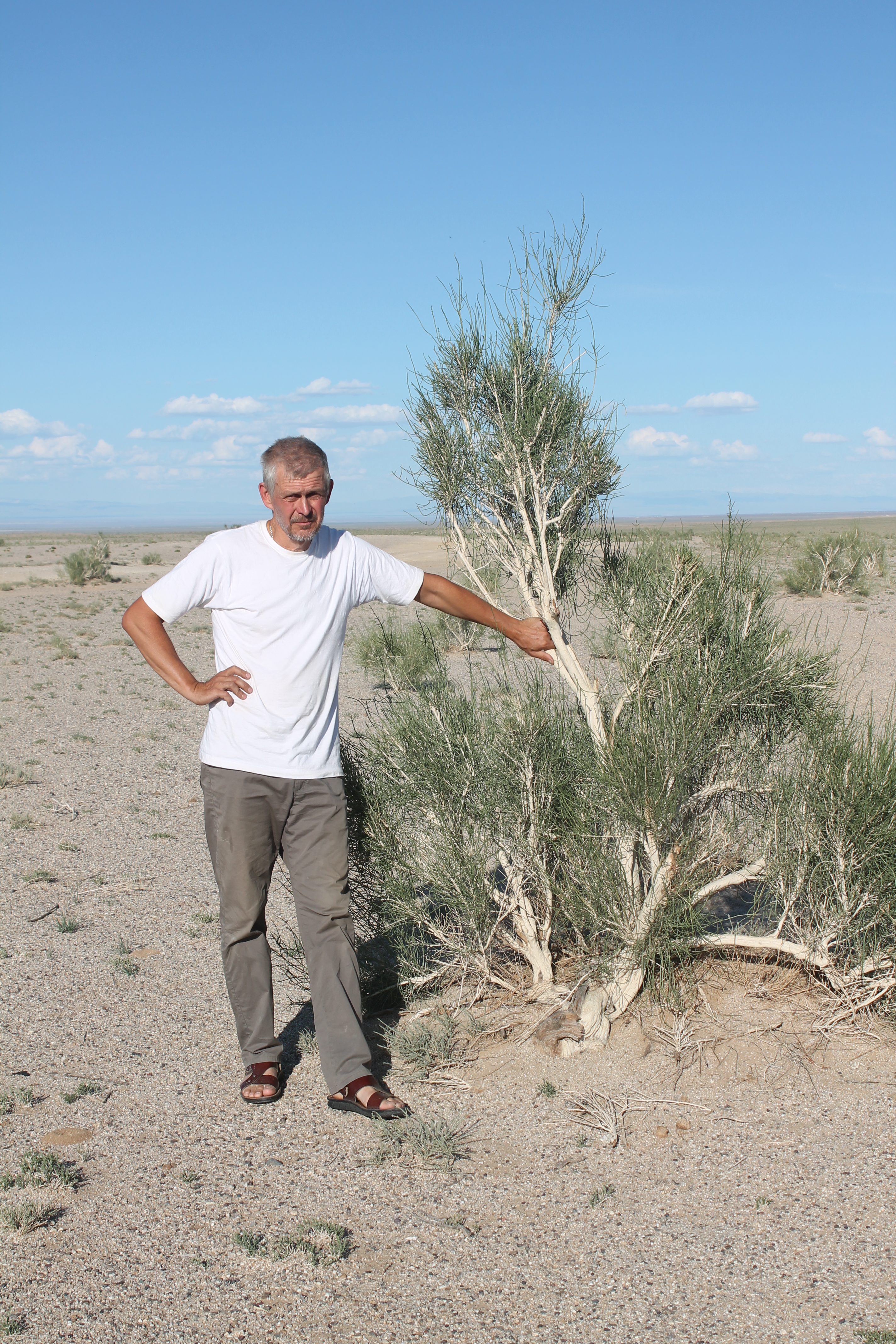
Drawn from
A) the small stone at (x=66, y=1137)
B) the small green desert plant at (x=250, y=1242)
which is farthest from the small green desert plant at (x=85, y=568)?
the small green desert plant at (x=250, y=1242)

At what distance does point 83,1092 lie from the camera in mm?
3789

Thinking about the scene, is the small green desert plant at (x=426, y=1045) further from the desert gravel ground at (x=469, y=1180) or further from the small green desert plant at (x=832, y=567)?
the small green desert plant at (x=832, y=567)

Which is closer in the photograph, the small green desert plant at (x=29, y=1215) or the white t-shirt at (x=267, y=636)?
the small green desert plant at (x=29, y=1215)

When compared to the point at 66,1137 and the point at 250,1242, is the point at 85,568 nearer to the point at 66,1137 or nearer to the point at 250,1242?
the point at 66,1137

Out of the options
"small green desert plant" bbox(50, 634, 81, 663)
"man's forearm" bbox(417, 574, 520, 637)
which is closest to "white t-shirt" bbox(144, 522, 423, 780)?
"man's forearm" bbox(417, 574, 520, 637)

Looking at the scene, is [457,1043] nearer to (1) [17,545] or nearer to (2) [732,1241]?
(2) [732,1241]

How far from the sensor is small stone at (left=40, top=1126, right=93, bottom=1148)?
3422 mm

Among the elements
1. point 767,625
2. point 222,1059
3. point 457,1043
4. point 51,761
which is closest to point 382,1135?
point 457,1043

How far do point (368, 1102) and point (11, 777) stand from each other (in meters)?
6.65

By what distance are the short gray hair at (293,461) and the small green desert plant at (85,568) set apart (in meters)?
29.6

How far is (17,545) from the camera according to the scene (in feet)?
212

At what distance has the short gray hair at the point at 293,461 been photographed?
132 inches

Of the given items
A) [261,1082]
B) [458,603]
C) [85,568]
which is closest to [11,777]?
Result: [261,1082]

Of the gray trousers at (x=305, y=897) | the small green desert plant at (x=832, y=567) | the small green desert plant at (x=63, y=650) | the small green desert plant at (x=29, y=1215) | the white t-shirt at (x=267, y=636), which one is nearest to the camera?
the small green desert plant at (x=29, y=1215)
